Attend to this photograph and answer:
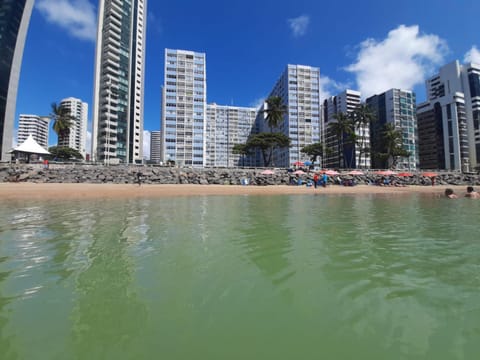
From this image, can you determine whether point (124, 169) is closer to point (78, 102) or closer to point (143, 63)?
point (143, 63)

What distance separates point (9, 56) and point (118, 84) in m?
32.2

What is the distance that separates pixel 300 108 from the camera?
376 ft

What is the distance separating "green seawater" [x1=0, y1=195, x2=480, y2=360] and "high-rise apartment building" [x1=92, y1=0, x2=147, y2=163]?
86.6m

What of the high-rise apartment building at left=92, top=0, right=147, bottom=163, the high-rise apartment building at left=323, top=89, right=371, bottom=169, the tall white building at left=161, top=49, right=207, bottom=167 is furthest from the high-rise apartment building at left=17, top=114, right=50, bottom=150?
the high-rise apartment building at left=323, top=89, right=371, bottom=169

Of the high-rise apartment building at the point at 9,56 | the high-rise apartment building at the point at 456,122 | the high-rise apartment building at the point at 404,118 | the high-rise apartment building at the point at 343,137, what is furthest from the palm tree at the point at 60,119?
the high-rise apartment building at the point at 456,122

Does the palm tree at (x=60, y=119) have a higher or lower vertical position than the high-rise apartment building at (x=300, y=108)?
lower

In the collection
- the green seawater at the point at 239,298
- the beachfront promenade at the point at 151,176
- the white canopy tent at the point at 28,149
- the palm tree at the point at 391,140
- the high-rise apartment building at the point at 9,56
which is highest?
the high-rise apartment building at the point at 9,56

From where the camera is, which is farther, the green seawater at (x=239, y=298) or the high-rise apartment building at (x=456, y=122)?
the high-rise apartment building at (x=456, y=122)

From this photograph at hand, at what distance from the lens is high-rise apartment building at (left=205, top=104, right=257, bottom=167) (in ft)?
520

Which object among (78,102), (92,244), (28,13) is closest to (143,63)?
(28,13)

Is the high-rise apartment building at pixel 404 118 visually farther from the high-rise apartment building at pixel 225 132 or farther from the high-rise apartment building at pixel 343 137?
the high-rise apartment building at pixel 225 132

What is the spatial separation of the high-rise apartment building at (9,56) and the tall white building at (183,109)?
5193 cm

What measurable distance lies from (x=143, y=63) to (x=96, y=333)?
391 ft

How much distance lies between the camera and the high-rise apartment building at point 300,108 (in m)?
113
